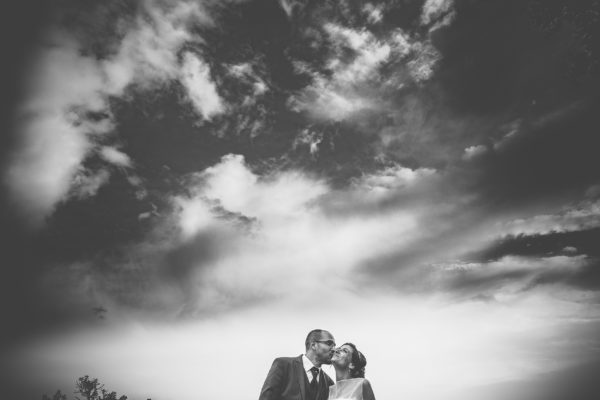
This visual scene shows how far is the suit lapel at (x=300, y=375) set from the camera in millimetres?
4332

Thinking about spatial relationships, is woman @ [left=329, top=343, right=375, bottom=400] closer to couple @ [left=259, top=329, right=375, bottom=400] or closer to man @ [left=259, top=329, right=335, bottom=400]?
couple @ [left=259, top=329, right=375, bottom=400]

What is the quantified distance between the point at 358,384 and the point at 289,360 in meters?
1.16

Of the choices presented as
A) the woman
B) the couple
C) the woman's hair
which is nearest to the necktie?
the couple

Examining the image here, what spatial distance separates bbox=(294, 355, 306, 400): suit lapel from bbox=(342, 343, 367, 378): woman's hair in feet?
3.35

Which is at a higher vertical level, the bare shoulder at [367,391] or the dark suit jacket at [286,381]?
the dark suit jacket at [286,381]

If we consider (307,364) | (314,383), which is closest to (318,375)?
(314,383)

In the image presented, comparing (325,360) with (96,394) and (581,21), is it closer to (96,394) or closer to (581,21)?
(581,21)

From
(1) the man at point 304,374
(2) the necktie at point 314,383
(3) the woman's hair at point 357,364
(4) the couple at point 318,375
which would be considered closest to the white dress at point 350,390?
(4) the couple at point 318,375

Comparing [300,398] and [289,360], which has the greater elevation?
[289,360]

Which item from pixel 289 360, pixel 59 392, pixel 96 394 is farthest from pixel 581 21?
pixel 59 392

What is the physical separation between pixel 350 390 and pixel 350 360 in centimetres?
51

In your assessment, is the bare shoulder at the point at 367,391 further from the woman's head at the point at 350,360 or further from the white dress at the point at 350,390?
the woman's head at the point at 350,360

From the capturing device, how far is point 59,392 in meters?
31.2

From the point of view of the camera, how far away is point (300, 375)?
4.47m
